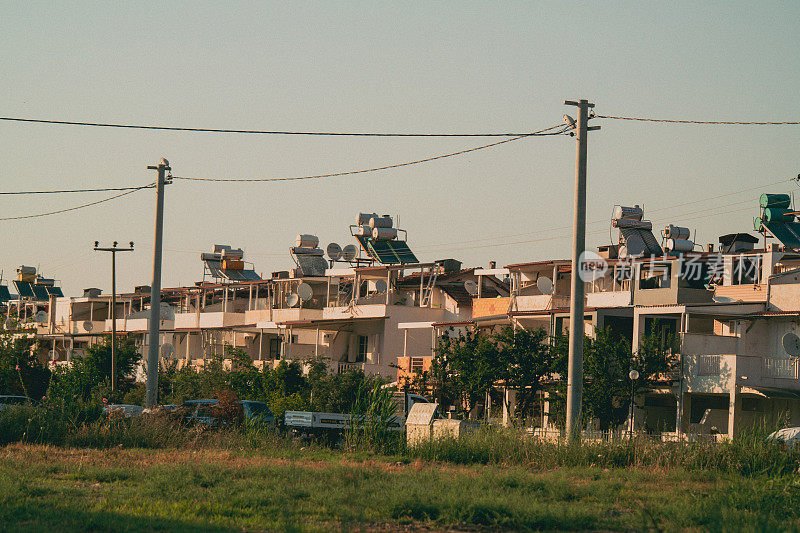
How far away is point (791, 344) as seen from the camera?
3962cm

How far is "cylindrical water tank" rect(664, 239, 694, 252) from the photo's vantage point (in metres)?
51.3

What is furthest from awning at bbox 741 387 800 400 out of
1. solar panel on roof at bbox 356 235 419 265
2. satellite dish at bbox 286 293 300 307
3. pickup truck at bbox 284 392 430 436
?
satellite dish at bbox 286 293 300 307

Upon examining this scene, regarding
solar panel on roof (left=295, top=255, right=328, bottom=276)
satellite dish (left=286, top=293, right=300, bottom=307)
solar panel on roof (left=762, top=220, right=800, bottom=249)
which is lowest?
satellite dish (left=286, top=293, right=300, bottom=307)

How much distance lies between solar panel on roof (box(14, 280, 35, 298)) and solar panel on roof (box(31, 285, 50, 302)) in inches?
17.6

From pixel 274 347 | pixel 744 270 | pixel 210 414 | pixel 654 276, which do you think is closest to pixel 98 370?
pixel 274 347

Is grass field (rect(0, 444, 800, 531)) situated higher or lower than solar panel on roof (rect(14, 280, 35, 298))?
lower

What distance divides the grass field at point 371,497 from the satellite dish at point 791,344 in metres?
22.1

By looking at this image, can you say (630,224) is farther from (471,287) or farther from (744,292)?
(471,287)

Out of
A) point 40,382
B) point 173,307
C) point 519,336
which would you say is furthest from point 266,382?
point 173,307

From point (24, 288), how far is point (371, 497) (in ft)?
348

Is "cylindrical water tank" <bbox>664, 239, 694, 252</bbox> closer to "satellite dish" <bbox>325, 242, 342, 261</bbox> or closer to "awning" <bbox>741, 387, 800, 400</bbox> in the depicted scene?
"awning" <bbox>741, 387, 800, 400</bbox>

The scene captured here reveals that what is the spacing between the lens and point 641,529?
1300 centimetres

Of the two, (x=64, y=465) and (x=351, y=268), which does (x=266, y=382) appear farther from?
(x=64, y=465)

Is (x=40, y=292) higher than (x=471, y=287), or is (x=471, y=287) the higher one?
(x=40, y=292)
